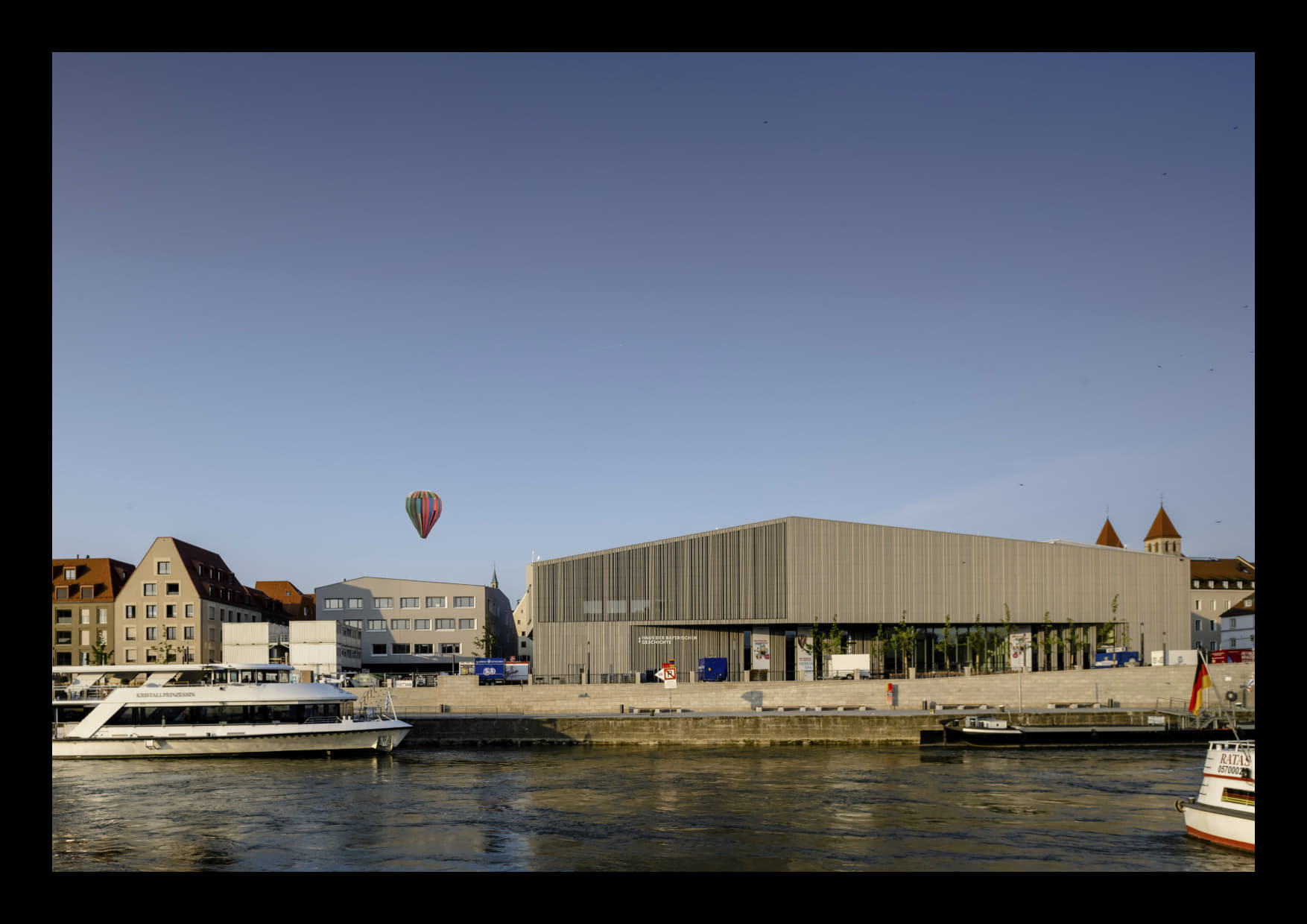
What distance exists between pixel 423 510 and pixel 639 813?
69562mm

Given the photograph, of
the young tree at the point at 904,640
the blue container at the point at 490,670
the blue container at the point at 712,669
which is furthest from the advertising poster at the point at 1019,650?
the blue container at the point at 490,670

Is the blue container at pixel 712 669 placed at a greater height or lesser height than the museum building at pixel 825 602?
lesser

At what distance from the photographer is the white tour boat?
56562mm

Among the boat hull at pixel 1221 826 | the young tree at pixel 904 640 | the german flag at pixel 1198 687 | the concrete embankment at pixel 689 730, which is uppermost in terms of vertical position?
the german flag at pixel 1198 687

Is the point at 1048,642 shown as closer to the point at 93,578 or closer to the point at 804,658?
the point at 804,658

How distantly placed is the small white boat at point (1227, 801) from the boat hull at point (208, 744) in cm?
4040

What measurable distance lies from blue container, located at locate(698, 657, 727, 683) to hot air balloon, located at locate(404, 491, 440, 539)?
1230 inches

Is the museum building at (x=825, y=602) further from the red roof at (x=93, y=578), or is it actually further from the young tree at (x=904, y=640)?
the red roof at (x=93, y=578)

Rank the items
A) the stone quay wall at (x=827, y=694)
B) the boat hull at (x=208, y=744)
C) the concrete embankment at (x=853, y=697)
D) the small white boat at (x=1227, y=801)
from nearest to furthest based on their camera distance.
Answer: the small white boat at (x=1227, y=801), the boat hull at (x=208, y=744), the concrete embankment at (x=853, y=697), the stone quay wall at (x=827, y=694)

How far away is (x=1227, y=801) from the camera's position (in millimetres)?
31422

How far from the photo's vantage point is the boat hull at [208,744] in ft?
184

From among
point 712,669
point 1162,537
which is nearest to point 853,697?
point 712,669
